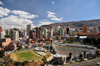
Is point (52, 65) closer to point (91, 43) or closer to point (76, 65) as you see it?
point (76, 65)

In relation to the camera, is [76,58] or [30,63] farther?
A: [76,58]

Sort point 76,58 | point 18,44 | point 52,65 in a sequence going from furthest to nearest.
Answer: point 18,44
point 76,58
point 52,65

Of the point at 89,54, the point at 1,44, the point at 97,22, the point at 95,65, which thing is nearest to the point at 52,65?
the point at 95,65

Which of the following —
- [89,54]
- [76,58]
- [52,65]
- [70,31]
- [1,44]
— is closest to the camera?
[52,65]

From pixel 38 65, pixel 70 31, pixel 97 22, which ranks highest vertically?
pixel 97 22

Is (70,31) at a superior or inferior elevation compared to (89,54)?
superior

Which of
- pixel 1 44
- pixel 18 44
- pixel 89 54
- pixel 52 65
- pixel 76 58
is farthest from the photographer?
pixel 18 44

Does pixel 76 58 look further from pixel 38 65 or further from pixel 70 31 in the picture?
pixel 70 31

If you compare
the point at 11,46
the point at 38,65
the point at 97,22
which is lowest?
the point at 38,65

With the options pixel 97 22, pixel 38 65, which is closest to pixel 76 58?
pixel 38 65
